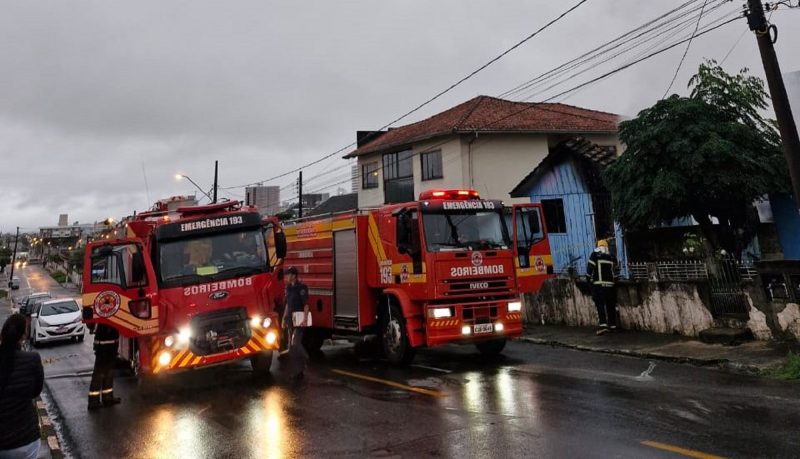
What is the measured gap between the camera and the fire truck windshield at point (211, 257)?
8.91m

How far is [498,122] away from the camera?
1017 inches

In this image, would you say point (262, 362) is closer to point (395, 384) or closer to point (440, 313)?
point (395, 384)

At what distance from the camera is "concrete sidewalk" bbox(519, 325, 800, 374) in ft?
28.1

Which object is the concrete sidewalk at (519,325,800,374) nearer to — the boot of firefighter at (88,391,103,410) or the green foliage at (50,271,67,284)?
the boot of firefighter at (88,391,103,410)

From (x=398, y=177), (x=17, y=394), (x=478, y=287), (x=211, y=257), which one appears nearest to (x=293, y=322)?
(x=211, y=257)

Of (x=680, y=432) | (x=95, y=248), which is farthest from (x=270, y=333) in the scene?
(x=680, y=432)

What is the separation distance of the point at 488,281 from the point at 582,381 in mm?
2492

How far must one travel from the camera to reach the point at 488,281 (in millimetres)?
9867

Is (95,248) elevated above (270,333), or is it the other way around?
(95,248)


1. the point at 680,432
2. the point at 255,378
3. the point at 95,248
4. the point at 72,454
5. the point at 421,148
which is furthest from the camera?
the point at 421,148

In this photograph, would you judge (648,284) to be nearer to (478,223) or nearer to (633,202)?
(633,202)

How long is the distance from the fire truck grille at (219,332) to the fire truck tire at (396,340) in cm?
271

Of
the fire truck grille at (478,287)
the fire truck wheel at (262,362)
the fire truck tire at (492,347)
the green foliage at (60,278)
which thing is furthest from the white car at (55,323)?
the green foliage at (60,278)

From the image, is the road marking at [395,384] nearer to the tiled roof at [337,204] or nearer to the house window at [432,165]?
the house window at [432,165]
